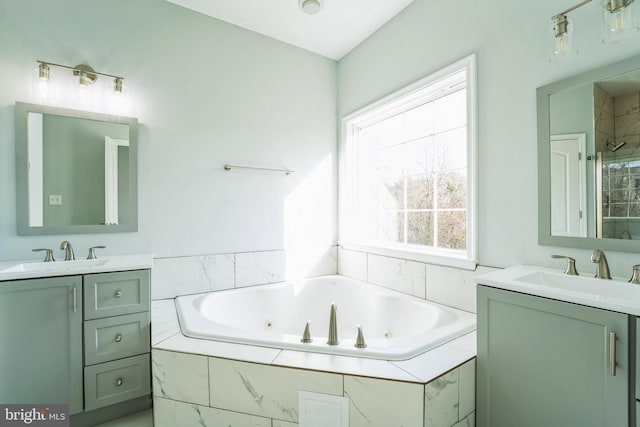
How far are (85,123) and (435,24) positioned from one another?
236 centimetres

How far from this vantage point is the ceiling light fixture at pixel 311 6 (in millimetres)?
2092

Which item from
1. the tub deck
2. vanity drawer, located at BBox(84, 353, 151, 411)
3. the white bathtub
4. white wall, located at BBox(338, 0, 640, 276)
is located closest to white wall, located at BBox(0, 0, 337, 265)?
the white bathtub

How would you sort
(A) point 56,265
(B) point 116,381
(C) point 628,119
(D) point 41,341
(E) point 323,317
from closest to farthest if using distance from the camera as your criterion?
(C) point 628,119 < (D) point 41,341 < (B) point 116,381 < (A) point 56,265 < (E) point 323,317

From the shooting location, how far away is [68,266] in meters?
1.78

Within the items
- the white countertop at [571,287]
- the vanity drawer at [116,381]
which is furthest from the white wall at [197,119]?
the white countertop at [571,287]

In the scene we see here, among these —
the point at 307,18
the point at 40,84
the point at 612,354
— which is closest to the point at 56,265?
the point at 40,84

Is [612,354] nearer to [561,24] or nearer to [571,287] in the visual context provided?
[571,287]

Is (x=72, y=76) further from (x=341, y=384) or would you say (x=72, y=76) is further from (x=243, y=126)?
(x=341, y=384)

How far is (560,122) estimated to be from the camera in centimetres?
147

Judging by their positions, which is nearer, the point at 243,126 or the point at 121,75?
the point at 121,75

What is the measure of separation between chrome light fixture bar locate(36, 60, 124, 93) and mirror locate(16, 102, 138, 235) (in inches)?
7.2

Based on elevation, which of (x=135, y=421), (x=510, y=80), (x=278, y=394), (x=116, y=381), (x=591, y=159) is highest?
(x=510, y=80)

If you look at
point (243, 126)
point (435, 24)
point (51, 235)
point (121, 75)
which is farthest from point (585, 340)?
point (121, 75)

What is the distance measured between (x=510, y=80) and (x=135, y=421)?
2775mm
